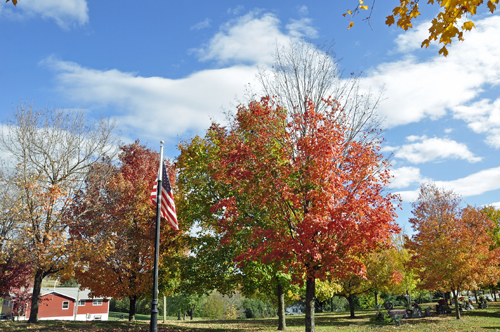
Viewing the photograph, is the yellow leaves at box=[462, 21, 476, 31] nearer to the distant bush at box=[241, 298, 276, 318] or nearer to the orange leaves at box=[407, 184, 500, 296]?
the orange leaves at box=[407, 184, 500, 296]

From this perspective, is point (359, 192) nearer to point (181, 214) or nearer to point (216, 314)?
point (181, 214)

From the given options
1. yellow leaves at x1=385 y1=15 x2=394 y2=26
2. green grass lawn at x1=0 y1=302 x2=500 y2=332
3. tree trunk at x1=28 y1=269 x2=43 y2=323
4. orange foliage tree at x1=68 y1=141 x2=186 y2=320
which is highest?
yellow leaves at x1=385 y1=15 x2=394 y2=26

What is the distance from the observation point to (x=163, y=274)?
21.2m

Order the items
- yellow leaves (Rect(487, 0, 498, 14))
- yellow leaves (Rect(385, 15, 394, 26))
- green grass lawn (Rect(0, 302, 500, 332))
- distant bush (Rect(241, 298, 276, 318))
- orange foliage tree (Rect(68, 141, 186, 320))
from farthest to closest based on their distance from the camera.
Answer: distant bush (Rect(241, 298, 276, 318)) < orange foliage tree (Rect(68, 141, 186, 320)) < green grass lawn (Rect(0, 302, 500, 332)) < yellow leaves (Rect(385, 15, 394, 26)) < yellow leaves (Rect(487, 0, 498, 14))

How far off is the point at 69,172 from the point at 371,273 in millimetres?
27746

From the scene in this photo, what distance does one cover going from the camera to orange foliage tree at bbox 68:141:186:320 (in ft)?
65.5

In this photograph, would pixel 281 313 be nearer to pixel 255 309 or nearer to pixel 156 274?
pixel 156 274

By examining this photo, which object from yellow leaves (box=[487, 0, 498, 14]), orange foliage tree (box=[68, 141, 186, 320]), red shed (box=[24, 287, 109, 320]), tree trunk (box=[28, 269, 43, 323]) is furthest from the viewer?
red shed (box=[24, 287, 109, 320])

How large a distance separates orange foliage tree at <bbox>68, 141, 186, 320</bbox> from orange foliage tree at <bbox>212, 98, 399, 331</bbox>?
8.78 meters

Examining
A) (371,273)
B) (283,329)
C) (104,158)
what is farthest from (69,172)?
(371,273)

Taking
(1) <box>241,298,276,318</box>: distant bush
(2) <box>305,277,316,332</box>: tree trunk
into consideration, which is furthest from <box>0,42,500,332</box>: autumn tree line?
(1) <box>241,298,276,318</box>: distant bush

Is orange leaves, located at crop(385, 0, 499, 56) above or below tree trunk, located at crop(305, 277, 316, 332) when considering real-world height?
above

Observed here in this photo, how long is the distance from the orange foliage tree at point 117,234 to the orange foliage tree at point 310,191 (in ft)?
28.8

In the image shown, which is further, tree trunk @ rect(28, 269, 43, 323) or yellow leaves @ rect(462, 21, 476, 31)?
tree trunk @ rect(28, 269, 43, 323)
